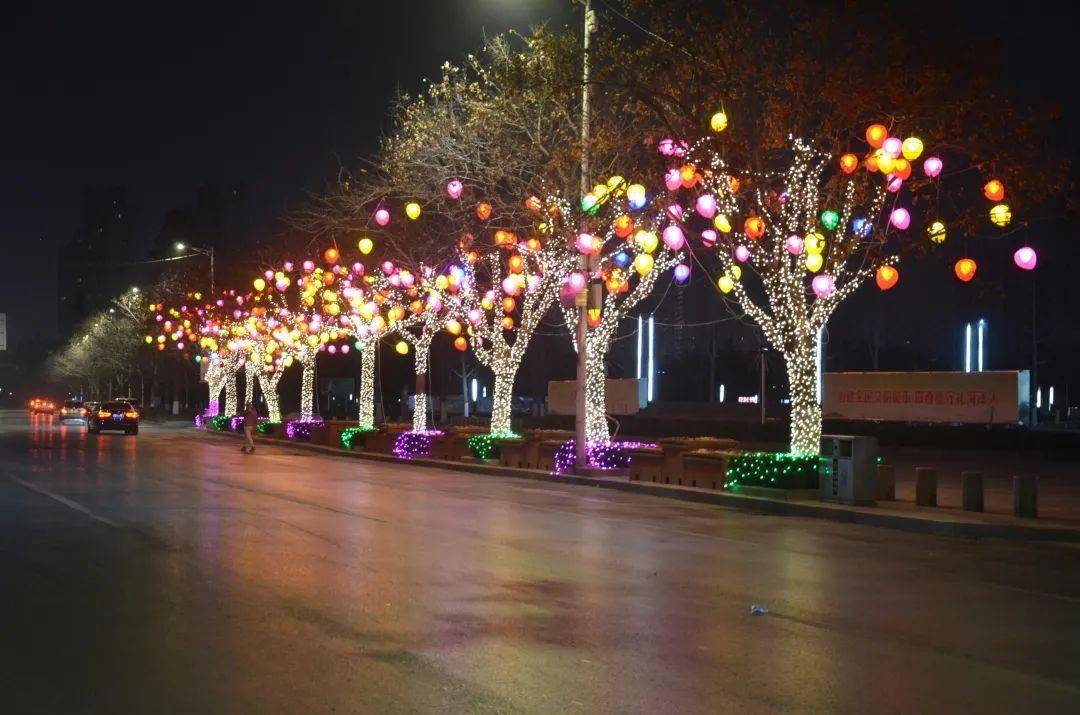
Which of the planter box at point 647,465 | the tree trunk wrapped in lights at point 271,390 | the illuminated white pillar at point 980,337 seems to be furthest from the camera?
the illuminated white pillar at point 980,337

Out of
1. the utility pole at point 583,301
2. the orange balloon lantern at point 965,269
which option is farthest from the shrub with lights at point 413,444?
the orange balloon lantern at point 965,269

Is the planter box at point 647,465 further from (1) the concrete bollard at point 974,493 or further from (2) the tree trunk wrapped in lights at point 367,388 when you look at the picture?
(2) the tree trunk wrapped in lights at point 367,388

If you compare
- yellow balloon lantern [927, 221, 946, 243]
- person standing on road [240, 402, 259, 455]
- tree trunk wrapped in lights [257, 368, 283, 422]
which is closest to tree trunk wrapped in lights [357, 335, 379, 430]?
person standing on road [240, 402, 259, 455]

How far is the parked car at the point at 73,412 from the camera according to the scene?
80.2 meters

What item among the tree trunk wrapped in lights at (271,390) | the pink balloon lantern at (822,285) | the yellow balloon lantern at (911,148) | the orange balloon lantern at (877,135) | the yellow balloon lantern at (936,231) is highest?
the orange balloon lantern at (877,135)

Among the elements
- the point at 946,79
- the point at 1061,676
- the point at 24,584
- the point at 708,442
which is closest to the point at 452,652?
the point at 1061,676

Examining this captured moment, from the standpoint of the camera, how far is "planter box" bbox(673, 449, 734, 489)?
2345 cm

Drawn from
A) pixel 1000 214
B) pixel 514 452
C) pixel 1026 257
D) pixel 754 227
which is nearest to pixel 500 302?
pixel 514 452

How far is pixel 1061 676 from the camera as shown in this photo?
8141 mm

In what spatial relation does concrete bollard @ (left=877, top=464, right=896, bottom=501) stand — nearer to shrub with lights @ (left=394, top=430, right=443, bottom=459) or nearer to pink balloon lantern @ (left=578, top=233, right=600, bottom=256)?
pink balloon lantern @ (left=578, top=233, right=600, bottom=256)

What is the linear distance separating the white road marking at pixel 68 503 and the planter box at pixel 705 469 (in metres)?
11.5

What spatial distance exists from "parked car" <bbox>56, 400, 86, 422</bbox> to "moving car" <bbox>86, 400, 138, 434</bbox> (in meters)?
26.6

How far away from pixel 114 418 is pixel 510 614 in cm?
4841

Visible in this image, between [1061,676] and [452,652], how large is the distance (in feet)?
13.5
